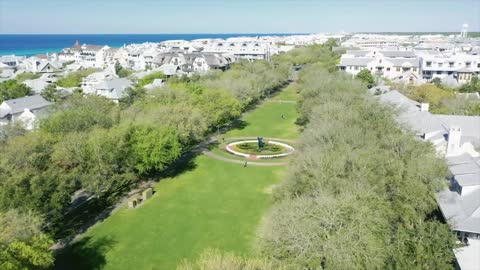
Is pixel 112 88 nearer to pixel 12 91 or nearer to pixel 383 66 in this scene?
pixel 12 91

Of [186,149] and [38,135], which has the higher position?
[38,135]

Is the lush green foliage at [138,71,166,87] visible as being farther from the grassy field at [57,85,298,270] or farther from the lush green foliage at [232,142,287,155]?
the grassy field at [57,85,298,270]

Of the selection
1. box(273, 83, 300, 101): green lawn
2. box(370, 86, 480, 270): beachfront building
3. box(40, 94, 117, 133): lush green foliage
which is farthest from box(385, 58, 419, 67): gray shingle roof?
box(40, 94, 117, 133): lush green foliage

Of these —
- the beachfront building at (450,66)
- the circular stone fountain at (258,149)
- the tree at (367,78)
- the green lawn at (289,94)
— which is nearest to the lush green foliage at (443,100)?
the tree at (367,78)

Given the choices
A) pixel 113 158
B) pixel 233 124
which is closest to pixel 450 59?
pixel 233 124

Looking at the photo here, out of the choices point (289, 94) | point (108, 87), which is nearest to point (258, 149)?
point (108, 87)

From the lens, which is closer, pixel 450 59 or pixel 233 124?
pixel 233 124

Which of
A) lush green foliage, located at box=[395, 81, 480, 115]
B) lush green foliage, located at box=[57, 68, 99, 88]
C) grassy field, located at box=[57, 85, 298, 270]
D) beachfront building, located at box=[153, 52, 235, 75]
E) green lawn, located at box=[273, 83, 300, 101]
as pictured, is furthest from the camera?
beachfront building, located at box=[153, 52, 235, 75]

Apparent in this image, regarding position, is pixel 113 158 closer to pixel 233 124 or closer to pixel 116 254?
pixel 116 254
